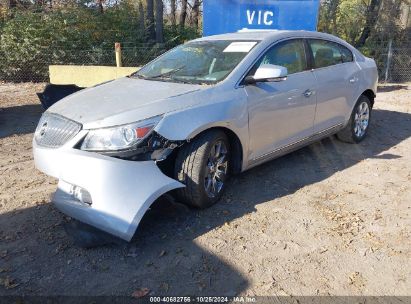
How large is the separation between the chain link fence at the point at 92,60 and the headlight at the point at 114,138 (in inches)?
368

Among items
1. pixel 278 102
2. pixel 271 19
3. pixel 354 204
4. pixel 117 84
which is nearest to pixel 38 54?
pixel 271 19

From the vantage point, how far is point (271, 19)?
9711 mm

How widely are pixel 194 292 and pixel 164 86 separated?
1.99 metres

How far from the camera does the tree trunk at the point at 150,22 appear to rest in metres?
13.5

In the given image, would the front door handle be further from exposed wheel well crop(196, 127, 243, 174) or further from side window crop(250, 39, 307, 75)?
exposed wheel well crop(196, 127, 243, 174)

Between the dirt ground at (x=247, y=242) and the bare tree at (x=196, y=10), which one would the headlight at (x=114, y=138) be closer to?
the dirt ground at (x=247, y=242)

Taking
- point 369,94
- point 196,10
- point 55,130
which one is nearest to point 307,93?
point 369,94

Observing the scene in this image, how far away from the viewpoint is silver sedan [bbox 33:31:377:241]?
10.1 feet

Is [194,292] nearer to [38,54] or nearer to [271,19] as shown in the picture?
[271,19]

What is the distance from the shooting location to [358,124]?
Answer: 5.94 metres

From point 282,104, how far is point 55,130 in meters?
2.31

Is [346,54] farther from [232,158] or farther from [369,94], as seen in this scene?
[232,158]

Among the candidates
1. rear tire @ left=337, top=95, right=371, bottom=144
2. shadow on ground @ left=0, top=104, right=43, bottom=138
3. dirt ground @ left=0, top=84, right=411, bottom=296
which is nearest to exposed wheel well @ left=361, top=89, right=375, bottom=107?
rear tire @ left=337, top=95, right=371, bottom=144

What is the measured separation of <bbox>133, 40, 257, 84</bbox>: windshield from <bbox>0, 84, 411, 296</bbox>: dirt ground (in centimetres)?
125
